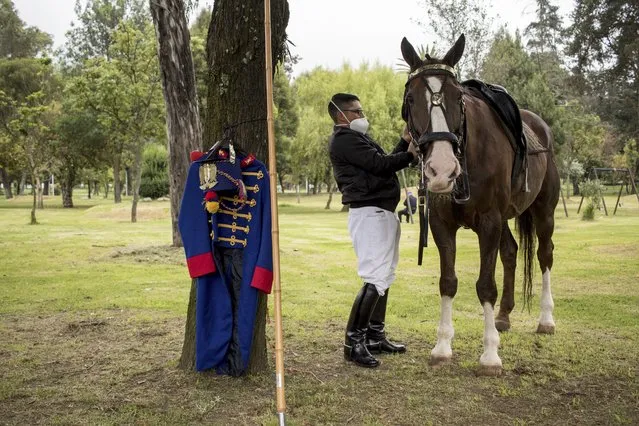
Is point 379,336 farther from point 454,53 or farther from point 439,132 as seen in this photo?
point 454,53

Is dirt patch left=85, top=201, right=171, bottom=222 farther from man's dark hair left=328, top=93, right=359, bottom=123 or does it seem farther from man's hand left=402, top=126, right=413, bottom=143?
man's hand left=402, top=126, right=413, bottom=143

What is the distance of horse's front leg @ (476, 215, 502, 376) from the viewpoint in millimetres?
5031

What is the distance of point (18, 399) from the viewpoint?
444 centimetres

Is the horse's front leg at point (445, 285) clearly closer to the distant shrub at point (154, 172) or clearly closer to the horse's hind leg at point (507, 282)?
the horse's hind leg at point (507, 282)

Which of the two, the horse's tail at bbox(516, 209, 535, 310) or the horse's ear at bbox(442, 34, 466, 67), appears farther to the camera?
the horse's tail at bbox(516, 209, 535, 310)

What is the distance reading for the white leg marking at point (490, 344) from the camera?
5039mm

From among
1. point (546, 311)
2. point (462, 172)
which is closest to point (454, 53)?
point (462, 172)

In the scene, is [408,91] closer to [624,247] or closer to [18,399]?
[18,399]

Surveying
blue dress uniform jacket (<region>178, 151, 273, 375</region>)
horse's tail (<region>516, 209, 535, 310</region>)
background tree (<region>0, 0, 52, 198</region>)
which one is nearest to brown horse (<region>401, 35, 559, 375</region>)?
horse's tail (<region>516, 209, 535, 310</region>)

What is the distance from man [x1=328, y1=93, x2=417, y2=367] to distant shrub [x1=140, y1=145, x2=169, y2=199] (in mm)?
39434

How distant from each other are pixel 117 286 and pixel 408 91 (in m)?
7.13

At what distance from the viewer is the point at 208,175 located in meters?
4.60

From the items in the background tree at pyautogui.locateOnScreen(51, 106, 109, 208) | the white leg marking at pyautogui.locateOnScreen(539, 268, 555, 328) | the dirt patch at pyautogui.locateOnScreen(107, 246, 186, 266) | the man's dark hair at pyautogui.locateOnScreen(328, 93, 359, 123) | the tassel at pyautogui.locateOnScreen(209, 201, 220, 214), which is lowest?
the dirt patch at pyautogui.locateOnScreen(107, 246, 186, 266)

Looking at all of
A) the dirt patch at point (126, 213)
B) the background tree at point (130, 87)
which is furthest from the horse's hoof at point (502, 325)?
the dirt patch at point (126, 213)
